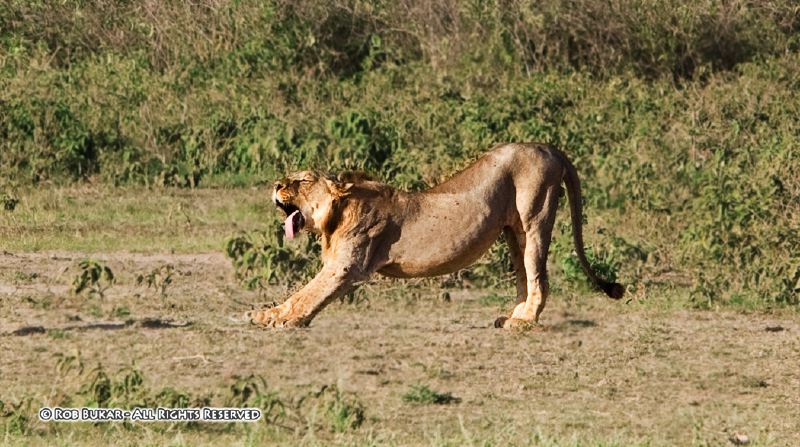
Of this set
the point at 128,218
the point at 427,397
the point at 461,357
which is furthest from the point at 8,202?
the point at 427,397

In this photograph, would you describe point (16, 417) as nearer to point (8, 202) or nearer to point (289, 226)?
point (289, 226)

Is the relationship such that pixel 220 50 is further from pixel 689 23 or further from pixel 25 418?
pixel 25 418

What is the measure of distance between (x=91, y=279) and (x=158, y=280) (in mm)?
915

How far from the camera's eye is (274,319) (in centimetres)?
792

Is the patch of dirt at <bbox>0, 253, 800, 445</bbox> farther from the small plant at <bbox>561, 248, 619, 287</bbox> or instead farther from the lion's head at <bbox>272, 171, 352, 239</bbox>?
the lion's head at <bbox>272, 171, 352, 239</bbox>

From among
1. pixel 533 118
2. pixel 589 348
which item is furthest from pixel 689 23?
pixel 589 348

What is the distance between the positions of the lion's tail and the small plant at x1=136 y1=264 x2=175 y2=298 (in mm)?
1826

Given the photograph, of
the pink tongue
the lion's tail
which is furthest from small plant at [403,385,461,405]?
the lion's tail

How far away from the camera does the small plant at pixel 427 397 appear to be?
6.88 m

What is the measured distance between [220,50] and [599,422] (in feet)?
27.6

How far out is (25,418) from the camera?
6.25m

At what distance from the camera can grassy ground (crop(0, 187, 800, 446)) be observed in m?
6.40

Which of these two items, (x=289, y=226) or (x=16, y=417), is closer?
(x=16, y=417)

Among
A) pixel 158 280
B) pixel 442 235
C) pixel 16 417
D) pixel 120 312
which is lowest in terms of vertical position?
pixel 158 280
